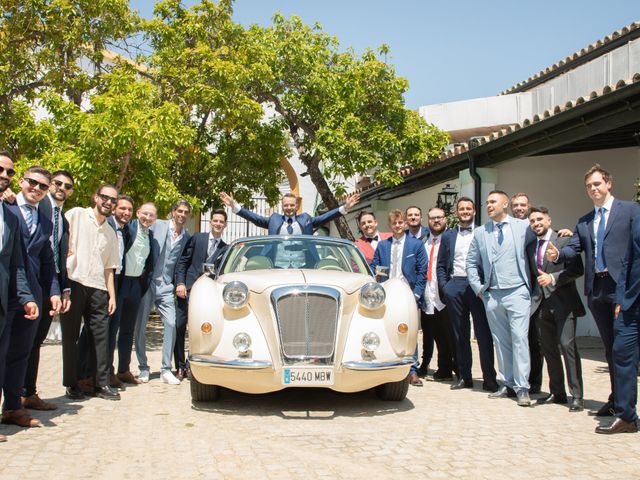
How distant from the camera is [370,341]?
20.6 feet

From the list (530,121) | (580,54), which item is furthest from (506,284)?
(580,54)

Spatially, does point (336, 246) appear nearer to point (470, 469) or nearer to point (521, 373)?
point (521, 373)

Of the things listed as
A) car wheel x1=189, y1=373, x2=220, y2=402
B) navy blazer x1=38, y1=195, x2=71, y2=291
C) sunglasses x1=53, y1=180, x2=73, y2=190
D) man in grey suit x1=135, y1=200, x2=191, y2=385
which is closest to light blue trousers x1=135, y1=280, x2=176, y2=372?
man in grey suit x1=135, y1=200, x2=191, y2=385

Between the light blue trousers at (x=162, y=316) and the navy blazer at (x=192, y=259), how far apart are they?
8.8 inches

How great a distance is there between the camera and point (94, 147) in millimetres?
10711

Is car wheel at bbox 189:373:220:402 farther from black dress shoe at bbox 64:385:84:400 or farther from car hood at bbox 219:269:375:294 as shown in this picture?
black dress shoe at bbox 64:385:84:400

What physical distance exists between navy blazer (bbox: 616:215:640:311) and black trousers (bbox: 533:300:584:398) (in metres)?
1.00

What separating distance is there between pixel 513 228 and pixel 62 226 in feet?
14.3

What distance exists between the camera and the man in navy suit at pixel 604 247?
5902mm

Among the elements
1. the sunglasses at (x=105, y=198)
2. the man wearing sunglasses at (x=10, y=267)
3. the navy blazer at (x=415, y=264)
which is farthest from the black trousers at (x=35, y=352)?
the navy blazer at (x=415, y=264)

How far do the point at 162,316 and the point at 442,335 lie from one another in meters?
3.25

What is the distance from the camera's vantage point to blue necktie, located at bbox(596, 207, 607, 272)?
19.7ft

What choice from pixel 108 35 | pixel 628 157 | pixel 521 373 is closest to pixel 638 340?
pixel 521 373

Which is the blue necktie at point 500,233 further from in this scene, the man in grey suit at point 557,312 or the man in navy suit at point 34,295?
Answer: the man in navy suit at point 34,295
